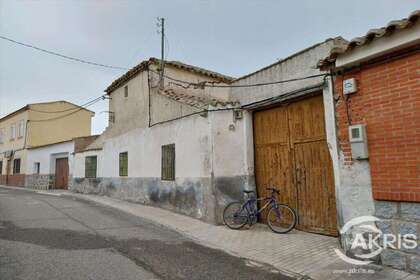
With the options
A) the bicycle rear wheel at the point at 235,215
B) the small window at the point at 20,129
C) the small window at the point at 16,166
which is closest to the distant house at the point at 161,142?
the bicycle rear wheel at the point at 235,215

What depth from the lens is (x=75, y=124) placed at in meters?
26.2

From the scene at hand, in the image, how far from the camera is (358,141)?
4.90 meters

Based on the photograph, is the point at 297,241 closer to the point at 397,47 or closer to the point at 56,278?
the point at 397,47

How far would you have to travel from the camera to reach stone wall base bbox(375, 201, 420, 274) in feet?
13.7

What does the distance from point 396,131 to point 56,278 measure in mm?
5501

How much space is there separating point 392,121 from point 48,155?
865 inches

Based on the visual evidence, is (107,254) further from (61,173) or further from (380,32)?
(61,173)

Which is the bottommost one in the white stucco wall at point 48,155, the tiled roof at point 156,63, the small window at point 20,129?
the white stucco wall at point 48,155

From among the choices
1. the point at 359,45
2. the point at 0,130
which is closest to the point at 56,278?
the point at 359,45

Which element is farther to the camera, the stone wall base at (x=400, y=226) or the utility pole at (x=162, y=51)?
the utility pole at (x=162, y=51)

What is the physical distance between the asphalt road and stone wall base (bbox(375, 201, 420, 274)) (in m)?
1.80

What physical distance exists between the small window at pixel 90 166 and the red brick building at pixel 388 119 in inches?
543

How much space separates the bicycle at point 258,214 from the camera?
6.95m

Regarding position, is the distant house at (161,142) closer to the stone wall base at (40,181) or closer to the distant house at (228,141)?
the distant house at (228,141)
